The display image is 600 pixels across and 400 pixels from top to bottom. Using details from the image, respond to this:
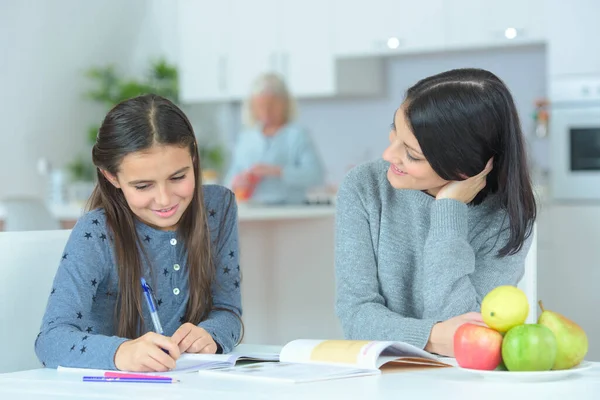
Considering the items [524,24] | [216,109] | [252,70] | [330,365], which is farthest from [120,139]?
[216,109]

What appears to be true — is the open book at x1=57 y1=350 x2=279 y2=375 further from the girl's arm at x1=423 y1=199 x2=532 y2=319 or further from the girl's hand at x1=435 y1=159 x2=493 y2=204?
the girl's hand at x1=435 y1=159 x2=493 y2=204

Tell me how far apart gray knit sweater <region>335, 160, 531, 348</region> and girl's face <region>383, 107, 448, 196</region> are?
0.07m

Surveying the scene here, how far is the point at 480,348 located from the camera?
1.15 metres

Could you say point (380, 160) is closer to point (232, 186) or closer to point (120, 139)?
point (120, 139)

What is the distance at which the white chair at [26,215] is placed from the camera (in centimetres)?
390

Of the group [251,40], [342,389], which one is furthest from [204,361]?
[251,40]

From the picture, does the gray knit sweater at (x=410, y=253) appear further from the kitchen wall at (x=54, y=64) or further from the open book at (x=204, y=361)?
the kitchen wall at (x=54, y=64)

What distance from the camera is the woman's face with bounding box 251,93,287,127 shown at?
4770 mm

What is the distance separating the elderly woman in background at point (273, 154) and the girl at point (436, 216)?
2.64m

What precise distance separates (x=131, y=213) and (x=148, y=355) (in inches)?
18.2

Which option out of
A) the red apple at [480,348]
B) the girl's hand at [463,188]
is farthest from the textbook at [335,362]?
the girl's hand at [463,188]

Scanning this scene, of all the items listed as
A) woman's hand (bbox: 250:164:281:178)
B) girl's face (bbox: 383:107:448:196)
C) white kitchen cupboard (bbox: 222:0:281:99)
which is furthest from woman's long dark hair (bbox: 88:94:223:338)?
Answer: white kitchen cupboard (bbox: 222:0:281:99)

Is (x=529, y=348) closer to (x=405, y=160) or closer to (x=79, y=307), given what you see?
(x=405, y=160)

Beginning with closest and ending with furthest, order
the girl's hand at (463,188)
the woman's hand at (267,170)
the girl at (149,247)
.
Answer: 1. the girl at (149,247)
2. the girl's hand at (463,188)
3. the woman's hand at (267,170)
